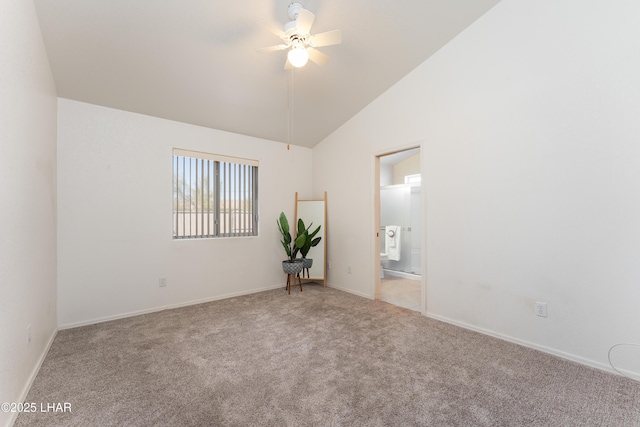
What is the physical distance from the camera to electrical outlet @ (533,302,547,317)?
2293mm

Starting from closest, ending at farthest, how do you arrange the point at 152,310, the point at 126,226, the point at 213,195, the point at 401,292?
1. the point at 126,226
2. the point at 152,310
3. the point at 213,195
4. the point at 401,292

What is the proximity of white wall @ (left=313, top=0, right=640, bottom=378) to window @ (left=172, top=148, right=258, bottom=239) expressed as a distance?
7.68 ft

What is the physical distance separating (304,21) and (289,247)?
2905 millimetres

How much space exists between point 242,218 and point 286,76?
2060 mm

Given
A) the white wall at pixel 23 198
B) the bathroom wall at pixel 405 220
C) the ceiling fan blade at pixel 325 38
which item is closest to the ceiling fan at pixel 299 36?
the ceiling fan blade at pixel 325 38

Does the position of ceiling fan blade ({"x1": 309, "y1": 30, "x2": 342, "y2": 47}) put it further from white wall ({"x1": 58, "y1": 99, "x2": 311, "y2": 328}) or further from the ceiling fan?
white wall ({"x1": 58, "y1": 99, "x2": 311, "y2": 328})

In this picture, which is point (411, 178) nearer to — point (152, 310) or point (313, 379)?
point (313, 379)

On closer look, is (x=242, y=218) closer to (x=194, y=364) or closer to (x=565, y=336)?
(x=194, y=364)

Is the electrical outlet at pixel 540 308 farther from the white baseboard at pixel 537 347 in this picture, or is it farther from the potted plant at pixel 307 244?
the potted plant at pixel 307 244

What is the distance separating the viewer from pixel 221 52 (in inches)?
101

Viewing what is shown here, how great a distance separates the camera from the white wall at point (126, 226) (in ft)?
9.21

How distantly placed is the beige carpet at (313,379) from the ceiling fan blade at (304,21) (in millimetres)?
2496

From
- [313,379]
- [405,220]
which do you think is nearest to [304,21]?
[313,379]

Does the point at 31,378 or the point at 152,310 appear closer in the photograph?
the point at 31,378
